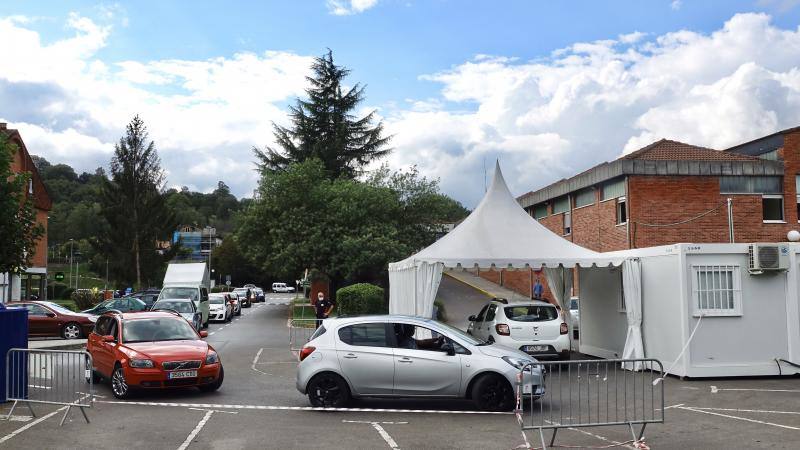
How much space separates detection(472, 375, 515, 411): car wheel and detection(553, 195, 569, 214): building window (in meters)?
29.9

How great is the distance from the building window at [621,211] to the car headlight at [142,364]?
24.6 m

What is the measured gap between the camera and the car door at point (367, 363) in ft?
37.0

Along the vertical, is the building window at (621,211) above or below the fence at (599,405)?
above

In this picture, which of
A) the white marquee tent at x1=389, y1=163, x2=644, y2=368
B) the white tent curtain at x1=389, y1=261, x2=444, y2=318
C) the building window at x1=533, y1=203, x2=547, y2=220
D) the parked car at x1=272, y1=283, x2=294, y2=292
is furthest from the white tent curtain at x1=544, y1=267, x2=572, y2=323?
the parked car at x1=272, y1=283, x2=294, y2=292

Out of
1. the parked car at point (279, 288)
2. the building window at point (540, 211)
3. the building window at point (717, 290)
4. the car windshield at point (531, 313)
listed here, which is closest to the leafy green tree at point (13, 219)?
the car windshield at point (531, 313)

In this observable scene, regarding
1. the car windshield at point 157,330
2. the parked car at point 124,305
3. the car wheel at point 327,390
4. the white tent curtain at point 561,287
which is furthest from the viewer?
the parked car at point 124,305

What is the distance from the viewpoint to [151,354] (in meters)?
12.6

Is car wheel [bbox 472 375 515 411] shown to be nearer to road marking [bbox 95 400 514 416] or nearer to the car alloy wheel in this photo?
road marking [bbox 95 400 514 416]

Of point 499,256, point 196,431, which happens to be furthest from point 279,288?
point 196,431

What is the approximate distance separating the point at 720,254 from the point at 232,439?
35.0ft

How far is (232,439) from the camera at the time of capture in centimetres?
914

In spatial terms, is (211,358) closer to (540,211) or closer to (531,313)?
(531,313)

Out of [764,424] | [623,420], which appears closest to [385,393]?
[623,420]

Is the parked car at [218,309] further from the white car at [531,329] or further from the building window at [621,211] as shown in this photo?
the white car at [531,329]
